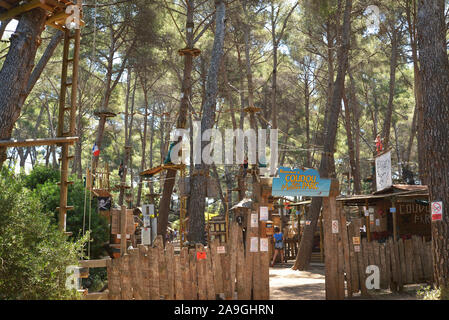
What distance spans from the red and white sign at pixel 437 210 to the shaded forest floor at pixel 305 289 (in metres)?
2.21

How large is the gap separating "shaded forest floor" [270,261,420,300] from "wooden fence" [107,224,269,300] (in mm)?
1358

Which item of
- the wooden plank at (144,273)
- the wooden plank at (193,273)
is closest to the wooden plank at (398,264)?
the wooden plank at (193,273)

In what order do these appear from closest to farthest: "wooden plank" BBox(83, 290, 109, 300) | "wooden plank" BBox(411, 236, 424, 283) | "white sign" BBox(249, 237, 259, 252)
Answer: "wooden plank" BBox(83, 290, 109, 300) < "white sign" BBox(249, 237, 259, 252) < "wooden plank" BBox(411, 236, 424, 283)

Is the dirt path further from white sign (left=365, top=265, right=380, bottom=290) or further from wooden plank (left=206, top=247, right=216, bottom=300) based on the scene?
wooden plank (left=206, top=247, right=216, bottom=300)

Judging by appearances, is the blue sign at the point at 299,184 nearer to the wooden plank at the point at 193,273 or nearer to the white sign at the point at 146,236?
the wooden plank at the point at 193,273

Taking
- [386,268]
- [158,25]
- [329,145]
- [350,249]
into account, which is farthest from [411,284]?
[158,25]

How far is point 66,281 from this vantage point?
551 centimetres

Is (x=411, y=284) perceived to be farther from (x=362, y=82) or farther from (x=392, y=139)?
(x=392, y=139)

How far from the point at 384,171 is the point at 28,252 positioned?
395 inches

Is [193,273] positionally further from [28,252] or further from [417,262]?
[417,262]

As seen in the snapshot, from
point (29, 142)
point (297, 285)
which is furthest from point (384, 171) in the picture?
point (29, 142)

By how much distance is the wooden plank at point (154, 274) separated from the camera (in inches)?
259

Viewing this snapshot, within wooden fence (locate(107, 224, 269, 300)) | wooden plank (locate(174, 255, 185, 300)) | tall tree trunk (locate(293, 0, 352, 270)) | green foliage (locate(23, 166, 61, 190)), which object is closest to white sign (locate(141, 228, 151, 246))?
green foliage (locate(23, 166, 61, 190))

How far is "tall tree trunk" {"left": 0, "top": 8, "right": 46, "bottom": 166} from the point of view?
673 cm
